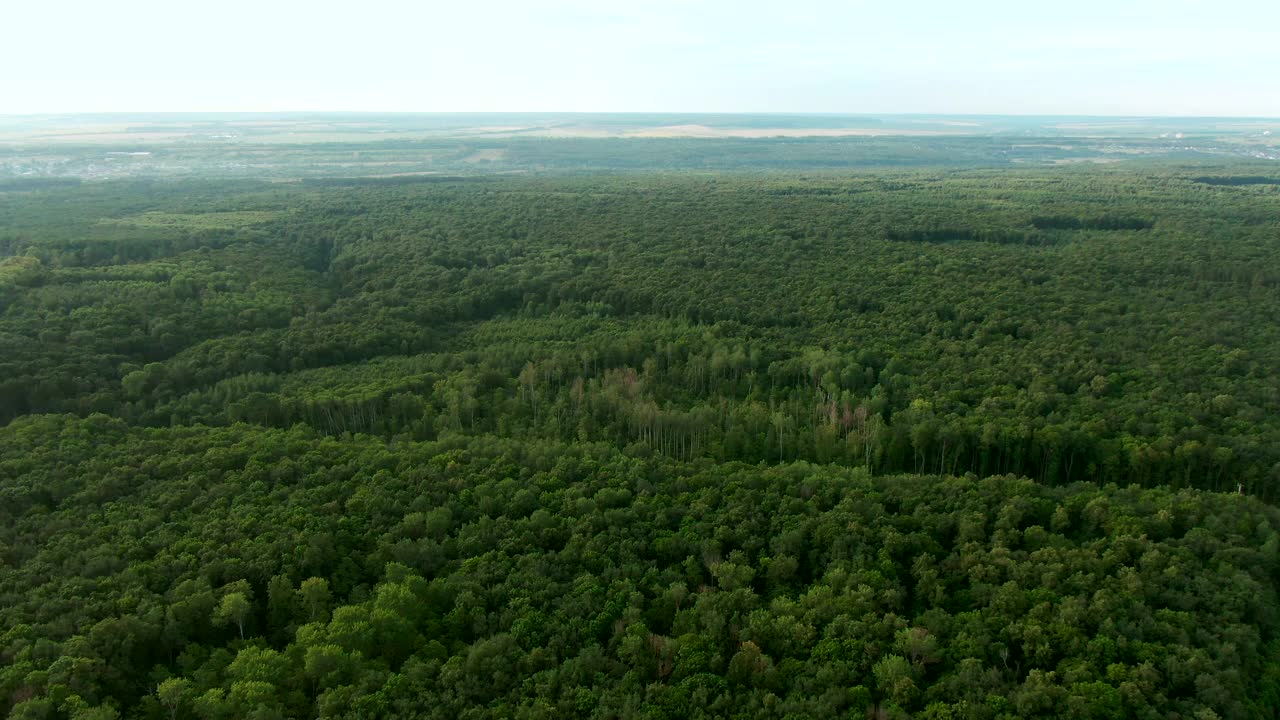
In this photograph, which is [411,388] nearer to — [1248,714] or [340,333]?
[340,333]

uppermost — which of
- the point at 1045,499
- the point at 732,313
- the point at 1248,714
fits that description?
the point at 732,313

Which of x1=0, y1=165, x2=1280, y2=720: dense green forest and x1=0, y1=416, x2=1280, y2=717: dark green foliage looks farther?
x1=0, y1=165, x2=1280, y2=720: dense green forest

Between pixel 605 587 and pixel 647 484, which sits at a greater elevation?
pixel 647 484

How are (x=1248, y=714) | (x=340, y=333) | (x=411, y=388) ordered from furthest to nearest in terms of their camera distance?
(x=340, y=333) → (x=411, y=388) → (x=1248, y=714)

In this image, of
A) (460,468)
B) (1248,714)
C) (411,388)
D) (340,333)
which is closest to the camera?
(1248,714)

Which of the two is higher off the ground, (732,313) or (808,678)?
(732,313)

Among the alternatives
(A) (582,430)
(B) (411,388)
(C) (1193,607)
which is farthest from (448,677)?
(B) (411,388)

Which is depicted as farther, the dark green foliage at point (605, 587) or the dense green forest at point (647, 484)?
the dense green forest at point (647, 484)

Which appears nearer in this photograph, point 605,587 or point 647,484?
point 605,587
